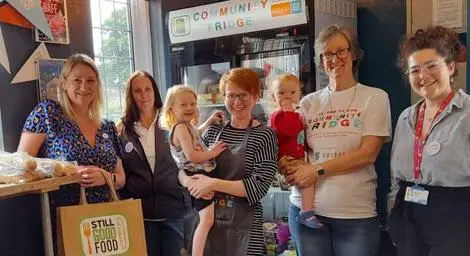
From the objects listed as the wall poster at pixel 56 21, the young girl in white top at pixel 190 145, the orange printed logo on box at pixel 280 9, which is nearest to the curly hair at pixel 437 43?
the young girl in white top at pixel 190 145

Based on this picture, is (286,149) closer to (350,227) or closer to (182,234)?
(350,227)

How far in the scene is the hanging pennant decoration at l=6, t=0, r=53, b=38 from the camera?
6.36 feet

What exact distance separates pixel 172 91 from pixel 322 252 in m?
0.97

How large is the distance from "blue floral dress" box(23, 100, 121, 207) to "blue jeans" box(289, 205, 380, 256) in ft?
2.85

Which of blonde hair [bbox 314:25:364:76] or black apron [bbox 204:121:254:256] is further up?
blonde hair [bbox 314:25:364:76]

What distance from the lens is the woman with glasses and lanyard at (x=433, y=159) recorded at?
157 centimetres

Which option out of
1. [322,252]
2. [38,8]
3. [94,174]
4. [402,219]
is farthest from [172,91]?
[402,219]

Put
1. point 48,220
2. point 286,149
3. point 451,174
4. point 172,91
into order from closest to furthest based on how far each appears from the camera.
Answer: point 451,174
point 48,220
point 286,149
point 172,91

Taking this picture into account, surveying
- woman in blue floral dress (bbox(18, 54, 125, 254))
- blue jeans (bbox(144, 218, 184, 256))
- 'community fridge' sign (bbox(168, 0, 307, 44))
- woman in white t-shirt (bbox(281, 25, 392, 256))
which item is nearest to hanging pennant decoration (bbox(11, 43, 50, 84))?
woman in blue floral dress (bbox(18, 54, 125, 254))

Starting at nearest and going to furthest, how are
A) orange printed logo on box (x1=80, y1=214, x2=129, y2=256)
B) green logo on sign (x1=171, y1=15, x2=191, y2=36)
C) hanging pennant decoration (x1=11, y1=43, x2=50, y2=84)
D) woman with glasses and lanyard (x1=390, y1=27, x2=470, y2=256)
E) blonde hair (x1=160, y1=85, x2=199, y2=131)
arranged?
woman with glasses and lanyard (x1=390, y1=27, x2=470, y2=256)
orange printed logo on box (x1=80, y1=214, x2=129, y2=256)
hanging pennant decoration (x1=11, y1=43, x2=50, y2=84)
blonde hair (x1=160, y1=85, x2=199, y2=131)
green logo on sign (x1=171, y1=15, x2=191, y2=36)

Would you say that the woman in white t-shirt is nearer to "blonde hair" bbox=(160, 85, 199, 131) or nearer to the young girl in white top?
Answer: the young girl in white top

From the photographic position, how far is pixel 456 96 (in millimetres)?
1639

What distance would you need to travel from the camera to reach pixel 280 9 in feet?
9.12

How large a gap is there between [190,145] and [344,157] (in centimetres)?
63
